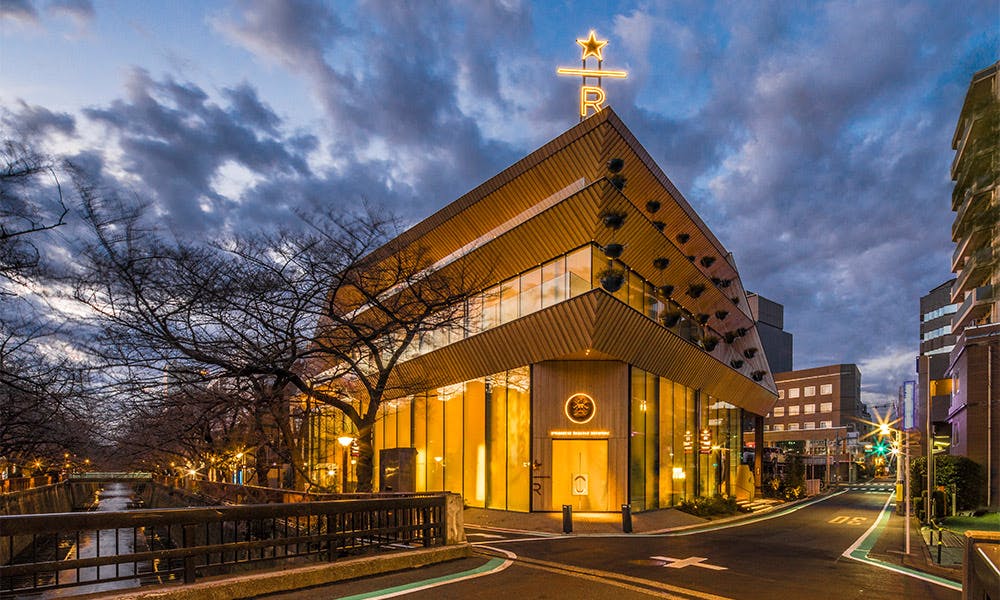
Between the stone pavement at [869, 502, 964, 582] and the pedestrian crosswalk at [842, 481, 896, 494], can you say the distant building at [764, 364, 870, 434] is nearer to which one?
the pedestrian crosswalk at [842, 481, 896, 494]

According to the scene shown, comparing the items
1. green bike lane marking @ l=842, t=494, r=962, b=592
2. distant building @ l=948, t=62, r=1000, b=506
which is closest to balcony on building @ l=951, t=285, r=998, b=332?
distant building @ l=948, t=62, r=1000, b=506

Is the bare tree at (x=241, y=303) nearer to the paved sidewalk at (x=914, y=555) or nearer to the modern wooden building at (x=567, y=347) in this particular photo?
the modern wooden building at (x=567, y=347)

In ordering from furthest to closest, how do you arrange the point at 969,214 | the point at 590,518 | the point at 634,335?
the point at 969,214 < the point at 634,335 < the point at 590,518

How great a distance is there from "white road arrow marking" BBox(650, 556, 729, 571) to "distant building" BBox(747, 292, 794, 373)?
115 meters

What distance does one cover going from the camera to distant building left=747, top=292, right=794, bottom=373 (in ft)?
410

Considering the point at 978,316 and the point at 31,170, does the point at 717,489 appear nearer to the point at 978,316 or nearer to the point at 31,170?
the point at 978,316

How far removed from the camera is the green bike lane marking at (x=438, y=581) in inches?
388

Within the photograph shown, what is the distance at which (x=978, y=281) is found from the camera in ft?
155

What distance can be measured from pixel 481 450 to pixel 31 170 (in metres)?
22.3

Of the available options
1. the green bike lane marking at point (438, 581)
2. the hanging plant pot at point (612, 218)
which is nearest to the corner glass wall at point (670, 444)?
the hanging plant pot at point (612, 218)

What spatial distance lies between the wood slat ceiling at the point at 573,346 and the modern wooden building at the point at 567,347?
0.07m

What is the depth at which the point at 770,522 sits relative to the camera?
29.8 meters

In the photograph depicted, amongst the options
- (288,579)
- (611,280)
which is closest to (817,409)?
(611,280)

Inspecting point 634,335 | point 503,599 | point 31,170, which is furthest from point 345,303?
point 634,335
